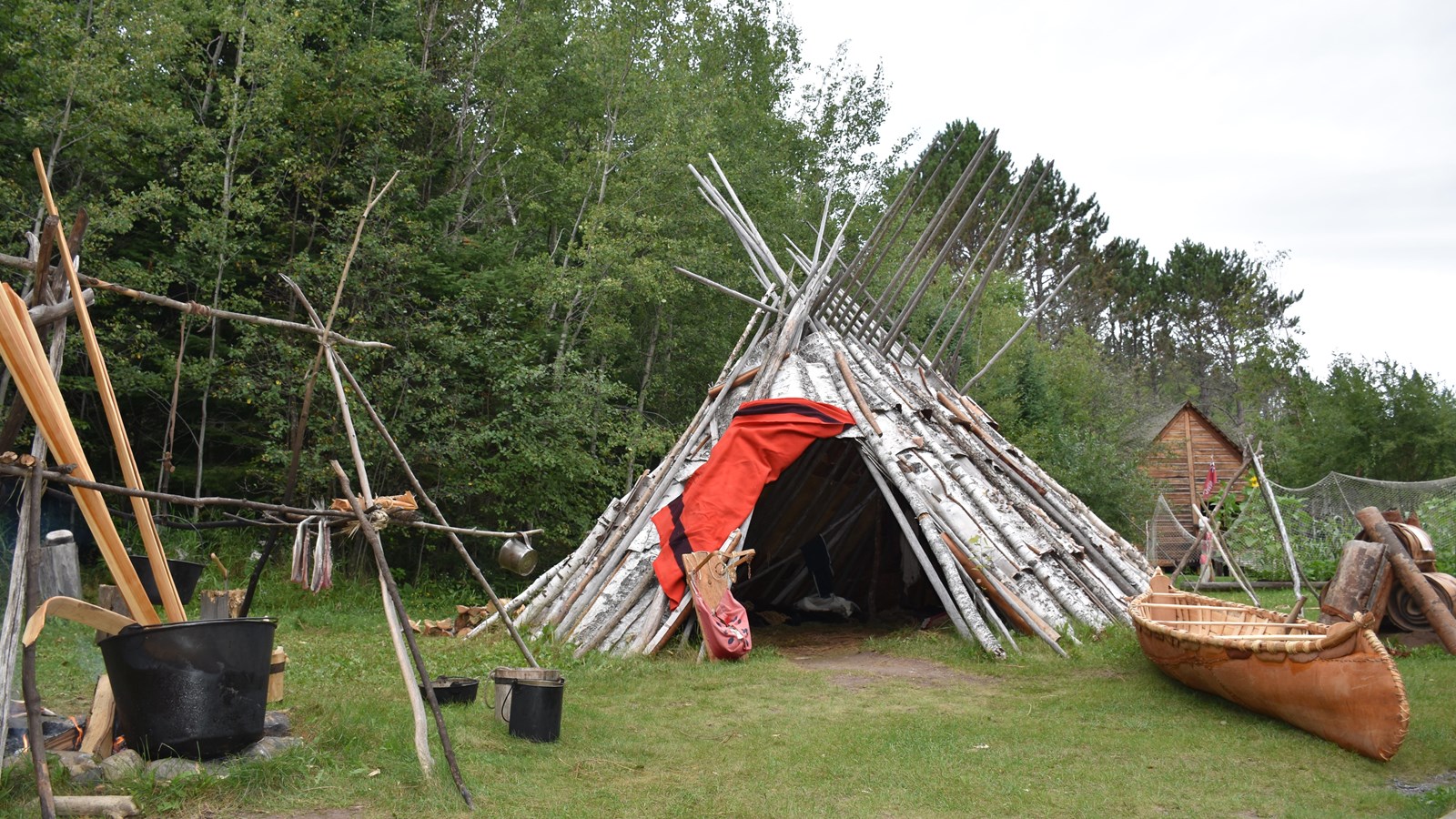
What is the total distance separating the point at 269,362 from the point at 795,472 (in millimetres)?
5934

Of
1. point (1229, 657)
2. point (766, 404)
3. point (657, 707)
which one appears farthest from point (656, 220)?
point (1229, 657)

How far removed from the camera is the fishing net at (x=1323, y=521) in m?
12.6

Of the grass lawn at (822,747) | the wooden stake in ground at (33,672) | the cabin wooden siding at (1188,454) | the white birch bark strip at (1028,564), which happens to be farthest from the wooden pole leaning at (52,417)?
the cabin wooden siding at (1188,454)

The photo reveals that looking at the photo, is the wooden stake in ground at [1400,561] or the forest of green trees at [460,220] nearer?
the wooden stake in ground at [1400,561]

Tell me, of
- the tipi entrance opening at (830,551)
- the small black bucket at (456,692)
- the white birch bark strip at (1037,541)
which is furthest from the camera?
the tipi entrance opening at (830,551)

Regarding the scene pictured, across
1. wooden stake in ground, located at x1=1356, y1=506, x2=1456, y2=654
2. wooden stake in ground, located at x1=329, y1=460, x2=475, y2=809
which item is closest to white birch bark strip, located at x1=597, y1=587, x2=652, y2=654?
wooden stake in ground, located at x1=329, y1=460, x2=475, y2=809

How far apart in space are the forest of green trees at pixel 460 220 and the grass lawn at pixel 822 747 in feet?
16.7

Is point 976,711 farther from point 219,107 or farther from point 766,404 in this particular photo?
point 219,107

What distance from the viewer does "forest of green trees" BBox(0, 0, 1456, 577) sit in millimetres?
11188

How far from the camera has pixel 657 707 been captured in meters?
6.28

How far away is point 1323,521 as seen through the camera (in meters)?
14.5

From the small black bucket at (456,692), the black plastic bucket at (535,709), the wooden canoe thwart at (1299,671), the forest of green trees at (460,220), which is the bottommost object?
the small black bucket at (456,692)

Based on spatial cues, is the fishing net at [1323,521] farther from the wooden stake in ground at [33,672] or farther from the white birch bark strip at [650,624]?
the wooden stake in ground at [33,672]

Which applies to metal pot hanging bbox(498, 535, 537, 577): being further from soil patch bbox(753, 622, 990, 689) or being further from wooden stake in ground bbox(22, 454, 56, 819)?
soil patch bbox(753, 622, 990, 689)
